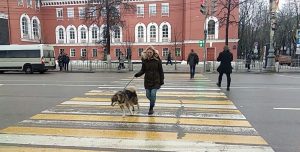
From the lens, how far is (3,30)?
53.0 meters

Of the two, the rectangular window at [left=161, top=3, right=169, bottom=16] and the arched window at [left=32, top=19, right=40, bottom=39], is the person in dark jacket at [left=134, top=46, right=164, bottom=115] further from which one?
the arched window at [left=32, top=19, right=40, bottom=39]

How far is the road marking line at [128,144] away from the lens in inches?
210

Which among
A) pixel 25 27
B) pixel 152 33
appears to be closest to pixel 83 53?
pixel 25 27

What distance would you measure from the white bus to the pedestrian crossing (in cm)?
1746

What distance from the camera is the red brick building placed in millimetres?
50125

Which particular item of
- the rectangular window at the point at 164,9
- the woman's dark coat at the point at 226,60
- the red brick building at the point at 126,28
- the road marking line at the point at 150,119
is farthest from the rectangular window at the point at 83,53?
the road marking line at the point at 150,119

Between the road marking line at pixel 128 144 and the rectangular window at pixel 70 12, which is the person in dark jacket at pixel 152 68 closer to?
the road marking line at pixel 128 144

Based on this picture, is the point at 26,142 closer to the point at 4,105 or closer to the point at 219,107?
the point at 4,105

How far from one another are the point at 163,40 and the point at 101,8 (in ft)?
80.4

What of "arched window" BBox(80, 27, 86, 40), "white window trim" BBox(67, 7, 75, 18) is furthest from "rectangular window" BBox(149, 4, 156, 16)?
"white window trim" BBox(67, 7, 75, 18)

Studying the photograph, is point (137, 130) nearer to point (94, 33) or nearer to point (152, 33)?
point (152, 33)

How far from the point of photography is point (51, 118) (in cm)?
775

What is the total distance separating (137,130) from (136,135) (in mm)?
373

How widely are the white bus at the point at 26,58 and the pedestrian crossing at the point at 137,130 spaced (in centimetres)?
A: 1746
